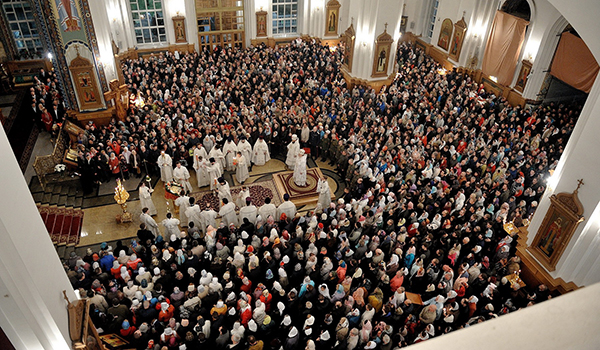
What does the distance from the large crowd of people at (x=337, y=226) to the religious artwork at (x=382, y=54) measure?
78cm

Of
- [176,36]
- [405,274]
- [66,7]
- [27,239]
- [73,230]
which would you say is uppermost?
A: [66,7]

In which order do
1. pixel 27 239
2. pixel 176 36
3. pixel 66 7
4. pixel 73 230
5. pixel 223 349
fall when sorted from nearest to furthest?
pixel 27 239
pixel 223 349
pixel 73 230
pixel 66 7
pixel 176 36

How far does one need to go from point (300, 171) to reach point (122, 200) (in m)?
4.94

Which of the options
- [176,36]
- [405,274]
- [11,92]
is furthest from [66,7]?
[405,274]

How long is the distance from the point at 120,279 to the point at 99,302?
3.05 ft

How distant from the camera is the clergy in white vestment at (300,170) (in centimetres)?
1200

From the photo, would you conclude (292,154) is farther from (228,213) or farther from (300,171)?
(228,213)

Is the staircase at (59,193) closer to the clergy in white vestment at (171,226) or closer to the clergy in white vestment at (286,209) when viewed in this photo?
the clergy in white vestment at (171,226)

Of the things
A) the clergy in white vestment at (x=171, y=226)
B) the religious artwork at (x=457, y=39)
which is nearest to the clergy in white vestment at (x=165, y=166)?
the clergy in white vestment at (x=171, y=226)

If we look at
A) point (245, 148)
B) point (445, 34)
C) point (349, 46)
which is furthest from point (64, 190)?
point (445, 34)

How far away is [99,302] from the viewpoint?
755cm

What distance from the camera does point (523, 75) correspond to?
16078mm

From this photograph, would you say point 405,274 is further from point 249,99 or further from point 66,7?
point 66,7

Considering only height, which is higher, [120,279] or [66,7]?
[66,7]
